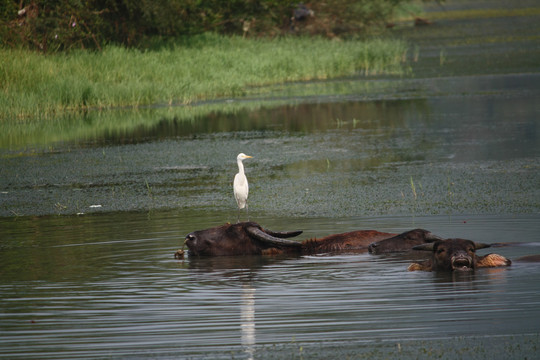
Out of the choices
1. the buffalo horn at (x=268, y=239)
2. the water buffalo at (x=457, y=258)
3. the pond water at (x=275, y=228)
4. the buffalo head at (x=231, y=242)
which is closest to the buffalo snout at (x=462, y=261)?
the water buffalo at (x=457, y=258)

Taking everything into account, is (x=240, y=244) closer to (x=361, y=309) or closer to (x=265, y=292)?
(x=265, y=292)

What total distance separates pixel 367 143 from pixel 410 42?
118 feet

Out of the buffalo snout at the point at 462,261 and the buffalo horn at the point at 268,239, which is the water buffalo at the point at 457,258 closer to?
the buffalo snout at the point at 462,261

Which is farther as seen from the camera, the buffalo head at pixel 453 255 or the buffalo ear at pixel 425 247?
the buffalo ear at pixel 425 247

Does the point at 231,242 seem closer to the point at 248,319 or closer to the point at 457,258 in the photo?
the point at 457,258

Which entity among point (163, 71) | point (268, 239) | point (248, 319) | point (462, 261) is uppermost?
point (163, 71)

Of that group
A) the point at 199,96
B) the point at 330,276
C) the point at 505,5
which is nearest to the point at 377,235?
the point at 330,276

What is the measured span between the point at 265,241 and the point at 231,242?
47 centimetres

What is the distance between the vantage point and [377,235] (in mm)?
9508

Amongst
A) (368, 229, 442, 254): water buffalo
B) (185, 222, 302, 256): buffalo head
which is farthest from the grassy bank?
(368, 229, 442, 254): water buffalo

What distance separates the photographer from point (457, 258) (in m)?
8.25

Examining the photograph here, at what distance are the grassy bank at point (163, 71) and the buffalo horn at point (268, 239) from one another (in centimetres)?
1788

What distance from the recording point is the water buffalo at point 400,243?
9.05 metres

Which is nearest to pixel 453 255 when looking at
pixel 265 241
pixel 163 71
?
pixel 265 241
